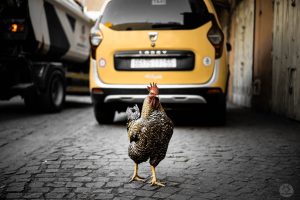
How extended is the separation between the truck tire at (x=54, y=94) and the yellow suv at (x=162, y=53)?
2.54 metres

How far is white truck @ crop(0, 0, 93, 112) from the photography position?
807 centimetres

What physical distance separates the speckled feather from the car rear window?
3221mm

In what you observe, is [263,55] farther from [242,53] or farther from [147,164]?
[147,164]

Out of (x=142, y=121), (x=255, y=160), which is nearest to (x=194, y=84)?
(x=255, y=160)

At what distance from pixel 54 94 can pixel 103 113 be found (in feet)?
8.83

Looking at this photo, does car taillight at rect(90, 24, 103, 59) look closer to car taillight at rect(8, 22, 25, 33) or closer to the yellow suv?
the yellow suv

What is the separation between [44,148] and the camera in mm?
5168

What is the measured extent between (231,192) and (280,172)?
85 cm

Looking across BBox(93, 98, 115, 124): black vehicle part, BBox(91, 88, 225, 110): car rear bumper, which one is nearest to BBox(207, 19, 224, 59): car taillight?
BBox(91, 88, 225, 110): car rear bumper

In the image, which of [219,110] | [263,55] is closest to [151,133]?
[219,110]

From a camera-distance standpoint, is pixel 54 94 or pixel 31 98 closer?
pixel 31 98

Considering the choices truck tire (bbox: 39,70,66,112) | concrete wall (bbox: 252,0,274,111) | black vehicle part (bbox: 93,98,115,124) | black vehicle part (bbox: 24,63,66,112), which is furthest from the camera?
concrete wall (bbox: 252,0,274,111)

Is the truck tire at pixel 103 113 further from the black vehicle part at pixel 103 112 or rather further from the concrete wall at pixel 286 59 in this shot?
the concrete wall at pixel 286 59

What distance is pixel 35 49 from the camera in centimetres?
841
